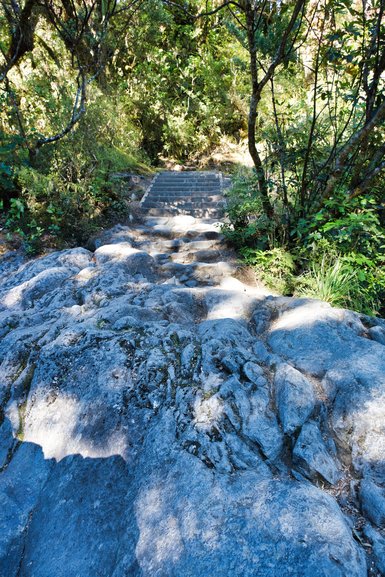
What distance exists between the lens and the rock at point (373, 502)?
4.79 ft

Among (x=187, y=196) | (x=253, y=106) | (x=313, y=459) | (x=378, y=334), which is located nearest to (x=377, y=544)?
(x=313, y=459)

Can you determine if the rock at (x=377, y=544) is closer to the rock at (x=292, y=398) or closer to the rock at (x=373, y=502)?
the rock at (x=373, y=502)

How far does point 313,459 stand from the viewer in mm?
1676

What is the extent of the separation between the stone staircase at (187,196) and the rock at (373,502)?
15.9 ft

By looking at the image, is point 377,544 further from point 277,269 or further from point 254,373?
point 277,269

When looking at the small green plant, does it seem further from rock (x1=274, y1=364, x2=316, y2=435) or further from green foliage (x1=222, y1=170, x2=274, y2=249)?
rock (x1=274, y1=364, x2=316, y2=435)

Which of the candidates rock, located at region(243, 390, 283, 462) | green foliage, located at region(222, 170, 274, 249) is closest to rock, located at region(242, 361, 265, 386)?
rock, located at region(243, 390, 283, 462)

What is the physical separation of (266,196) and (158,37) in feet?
39.3

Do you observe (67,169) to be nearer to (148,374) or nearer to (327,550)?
(148,374)

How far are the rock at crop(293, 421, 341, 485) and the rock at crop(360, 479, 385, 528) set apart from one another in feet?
0.45

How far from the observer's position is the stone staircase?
6602 millimetres

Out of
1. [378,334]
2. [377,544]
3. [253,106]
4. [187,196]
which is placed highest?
[253,106]

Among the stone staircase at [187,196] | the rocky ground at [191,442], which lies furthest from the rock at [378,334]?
the stone staircase at [187,196]

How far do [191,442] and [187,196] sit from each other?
626cm
